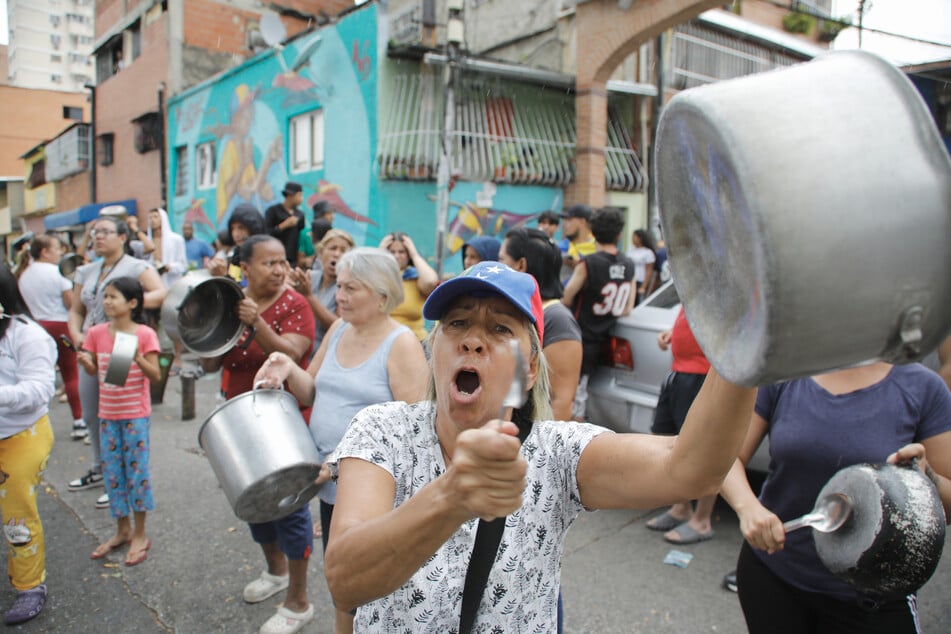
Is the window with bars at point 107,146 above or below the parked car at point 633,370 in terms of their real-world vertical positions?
above

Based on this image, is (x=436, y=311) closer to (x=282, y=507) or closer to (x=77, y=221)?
(x=282, y=507)

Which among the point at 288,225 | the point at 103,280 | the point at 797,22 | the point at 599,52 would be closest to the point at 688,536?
the point at 103,280

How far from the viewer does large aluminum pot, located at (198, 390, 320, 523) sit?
8.40ft

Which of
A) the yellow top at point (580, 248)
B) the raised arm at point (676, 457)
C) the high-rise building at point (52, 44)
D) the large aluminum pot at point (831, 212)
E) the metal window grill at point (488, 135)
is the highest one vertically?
the high-rise building at point (52, 44)

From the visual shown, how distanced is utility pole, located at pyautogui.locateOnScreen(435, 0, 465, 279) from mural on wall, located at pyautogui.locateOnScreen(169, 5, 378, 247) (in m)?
1.24

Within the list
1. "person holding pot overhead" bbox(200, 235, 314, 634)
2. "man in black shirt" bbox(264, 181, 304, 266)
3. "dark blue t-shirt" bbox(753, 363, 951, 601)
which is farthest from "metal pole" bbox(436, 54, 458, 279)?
"dark blue t-shirt" bbox(753, 363, 951, 601)

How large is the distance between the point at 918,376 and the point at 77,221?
2601 centimetres

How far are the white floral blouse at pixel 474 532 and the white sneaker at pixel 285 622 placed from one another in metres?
1.81

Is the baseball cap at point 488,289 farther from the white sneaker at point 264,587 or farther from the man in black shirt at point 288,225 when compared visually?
the man in black shirt at point 288,225

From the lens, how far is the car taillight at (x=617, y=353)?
4623 mm

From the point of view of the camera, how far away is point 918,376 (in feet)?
6.59

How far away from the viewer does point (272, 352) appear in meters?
3.32

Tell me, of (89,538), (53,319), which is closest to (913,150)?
(89,538)


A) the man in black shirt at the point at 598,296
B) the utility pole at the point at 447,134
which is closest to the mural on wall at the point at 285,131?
the utility pole at the point at 447,134
